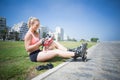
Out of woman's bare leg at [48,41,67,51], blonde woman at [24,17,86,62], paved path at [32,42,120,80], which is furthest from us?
woman's bare leg at [48,41,67,51]

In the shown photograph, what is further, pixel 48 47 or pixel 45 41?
pixel 48 47

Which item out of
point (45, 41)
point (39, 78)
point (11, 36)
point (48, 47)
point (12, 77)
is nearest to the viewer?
point (39, 78)

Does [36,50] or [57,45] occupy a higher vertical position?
[57,45]

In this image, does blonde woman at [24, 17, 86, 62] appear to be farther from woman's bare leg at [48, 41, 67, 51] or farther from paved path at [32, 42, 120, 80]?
paved path at [32, 42, 120, 80]

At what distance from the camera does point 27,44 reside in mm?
4773

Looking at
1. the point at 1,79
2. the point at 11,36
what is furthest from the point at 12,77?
the point at 11,36

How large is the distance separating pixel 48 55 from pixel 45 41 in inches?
22.4

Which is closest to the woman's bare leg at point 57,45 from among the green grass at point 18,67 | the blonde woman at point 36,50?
the blonde woman at point 36,50

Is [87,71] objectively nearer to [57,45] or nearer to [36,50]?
[57,45]

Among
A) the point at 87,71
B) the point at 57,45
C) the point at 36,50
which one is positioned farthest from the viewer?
the point at 57,45

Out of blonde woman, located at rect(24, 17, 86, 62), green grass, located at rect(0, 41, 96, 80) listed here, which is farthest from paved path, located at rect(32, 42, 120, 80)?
green grass, located at rect(0, 41, 96, 80)

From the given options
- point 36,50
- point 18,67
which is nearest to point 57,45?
point 36,50

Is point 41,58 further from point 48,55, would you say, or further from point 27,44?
point 27,44

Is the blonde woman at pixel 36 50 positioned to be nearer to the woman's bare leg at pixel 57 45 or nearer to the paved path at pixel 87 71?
the woman's bare leg at pixel 57 45
